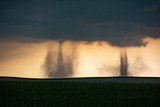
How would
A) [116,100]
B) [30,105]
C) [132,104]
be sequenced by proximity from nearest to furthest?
1. [30,105]
2. [132,104]
3. [116,100]

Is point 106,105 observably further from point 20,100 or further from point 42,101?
point 20,100

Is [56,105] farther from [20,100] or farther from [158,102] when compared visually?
[158,102]

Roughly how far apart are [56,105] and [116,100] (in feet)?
19.3

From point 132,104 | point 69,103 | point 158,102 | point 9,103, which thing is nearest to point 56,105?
point 69,103

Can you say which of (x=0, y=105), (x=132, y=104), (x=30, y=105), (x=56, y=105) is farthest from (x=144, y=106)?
(x=0, y=105)

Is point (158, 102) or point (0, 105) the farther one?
point (158, 102)

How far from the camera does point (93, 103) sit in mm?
29953

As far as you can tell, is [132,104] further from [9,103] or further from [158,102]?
[9,103]

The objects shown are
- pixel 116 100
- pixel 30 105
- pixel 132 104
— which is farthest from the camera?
pixel 116 100

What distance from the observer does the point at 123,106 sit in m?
28.7

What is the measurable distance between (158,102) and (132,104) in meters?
2.45

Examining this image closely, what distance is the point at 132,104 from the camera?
98.0 feet

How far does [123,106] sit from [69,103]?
3.99 meters

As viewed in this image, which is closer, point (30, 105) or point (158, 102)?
point (30, 105)
